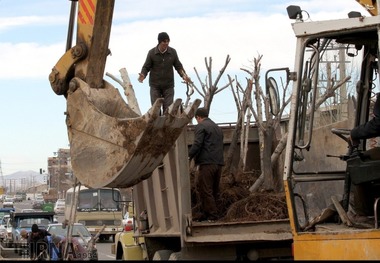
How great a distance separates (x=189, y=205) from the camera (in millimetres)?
10141

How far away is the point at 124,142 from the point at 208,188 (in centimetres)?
348

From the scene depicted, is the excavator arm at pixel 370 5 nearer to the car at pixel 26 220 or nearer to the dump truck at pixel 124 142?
the dump truck at pixel 124 142

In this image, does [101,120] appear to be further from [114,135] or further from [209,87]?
[209,87]

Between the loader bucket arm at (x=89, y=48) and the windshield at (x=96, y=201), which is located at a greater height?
the loader bucket arm at (x=89, y=48)

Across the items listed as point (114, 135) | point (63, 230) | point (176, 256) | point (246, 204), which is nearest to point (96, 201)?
point (63, 230)

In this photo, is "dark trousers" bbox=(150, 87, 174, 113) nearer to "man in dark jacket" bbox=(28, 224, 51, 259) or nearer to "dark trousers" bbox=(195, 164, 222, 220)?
"dark trousers" bbox=(195, 164, 222, 220)

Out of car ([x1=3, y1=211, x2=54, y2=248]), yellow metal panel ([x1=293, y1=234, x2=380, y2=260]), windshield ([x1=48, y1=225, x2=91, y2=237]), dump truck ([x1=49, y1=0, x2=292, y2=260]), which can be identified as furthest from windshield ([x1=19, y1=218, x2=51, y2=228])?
yellow metal panel ([x1=293, y1=234, x2=380, y2=260])

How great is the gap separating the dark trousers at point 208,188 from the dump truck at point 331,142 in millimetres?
2687

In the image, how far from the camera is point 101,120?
8.00 metres

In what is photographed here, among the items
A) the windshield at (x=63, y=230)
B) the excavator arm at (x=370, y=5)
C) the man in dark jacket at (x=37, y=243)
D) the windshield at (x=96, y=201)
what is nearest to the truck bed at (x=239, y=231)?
the excavator arm at (x=370, y=5)

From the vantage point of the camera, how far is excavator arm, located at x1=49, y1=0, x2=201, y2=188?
7.68 meters

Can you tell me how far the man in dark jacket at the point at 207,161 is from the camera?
11.0 m

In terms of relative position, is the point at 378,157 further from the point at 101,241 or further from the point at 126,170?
the point at 101,241

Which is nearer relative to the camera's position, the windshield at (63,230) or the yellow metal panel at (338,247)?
the yellow metal panel at (338,247)
